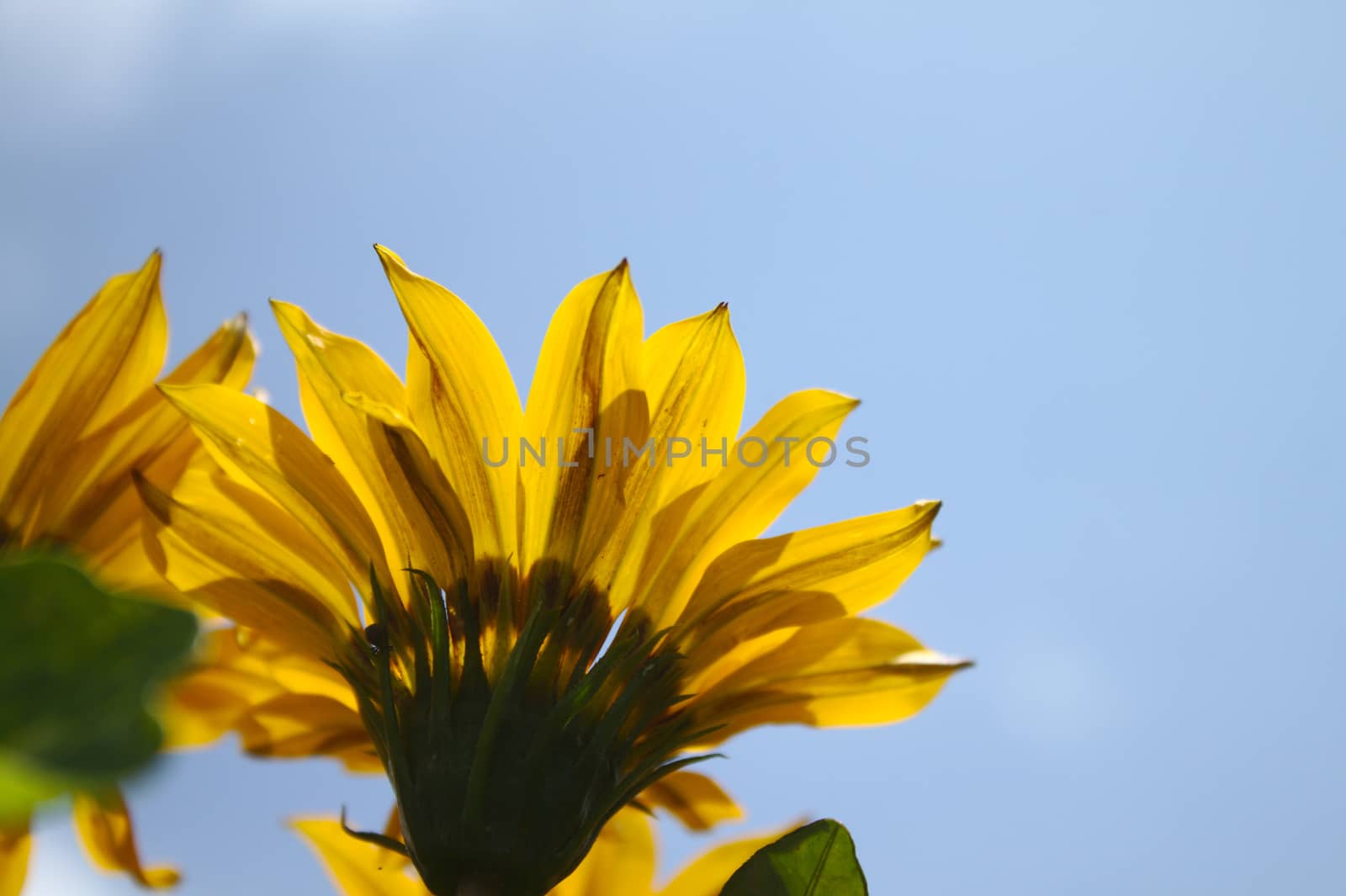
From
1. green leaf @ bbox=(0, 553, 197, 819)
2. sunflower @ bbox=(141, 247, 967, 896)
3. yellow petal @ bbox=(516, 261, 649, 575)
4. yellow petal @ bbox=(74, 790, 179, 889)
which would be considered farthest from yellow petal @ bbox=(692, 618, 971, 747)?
green leaf @ bbox=(0, 553, 197, 819)

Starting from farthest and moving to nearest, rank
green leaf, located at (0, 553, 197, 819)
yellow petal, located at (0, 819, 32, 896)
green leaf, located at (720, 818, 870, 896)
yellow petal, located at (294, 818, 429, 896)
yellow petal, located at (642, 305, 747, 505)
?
yellow petal, located at (294, 818, 429, 896) < yellow petal, located at (642, 305, 747, 505) < yellow petal, located at (0, 819, 32, 896) < green leaf, located at (720, 818, 870, 896) < green leaf, located at (0, 553, 197, 819)

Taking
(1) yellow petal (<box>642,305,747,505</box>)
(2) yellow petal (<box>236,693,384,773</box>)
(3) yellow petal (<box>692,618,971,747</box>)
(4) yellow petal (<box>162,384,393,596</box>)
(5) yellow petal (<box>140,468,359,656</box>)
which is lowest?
(2) yellow petal (<box>236,693,384,773</box>)

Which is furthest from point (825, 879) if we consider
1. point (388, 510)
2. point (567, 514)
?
point (388, 510)

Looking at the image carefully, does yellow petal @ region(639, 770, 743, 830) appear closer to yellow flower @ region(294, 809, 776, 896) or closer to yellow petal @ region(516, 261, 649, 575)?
yellow flower @ region(294, 809, 776, 896)

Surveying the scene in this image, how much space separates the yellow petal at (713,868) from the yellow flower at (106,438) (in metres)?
0.52

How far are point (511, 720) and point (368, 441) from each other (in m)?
0.31

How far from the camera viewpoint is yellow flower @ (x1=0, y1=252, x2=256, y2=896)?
111 cm

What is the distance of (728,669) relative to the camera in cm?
119

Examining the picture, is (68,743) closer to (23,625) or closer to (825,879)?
(23,625)

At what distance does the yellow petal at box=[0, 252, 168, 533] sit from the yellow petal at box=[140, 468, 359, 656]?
12cm

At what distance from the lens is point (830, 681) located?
3.91 feet

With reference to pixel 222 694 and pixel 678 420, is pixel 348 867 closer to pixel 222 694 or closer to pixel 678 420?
pixel 222 694

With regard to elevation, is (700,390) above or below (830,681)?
above

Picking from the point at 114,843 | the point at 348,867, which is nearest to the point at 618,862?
the point at 348,867
